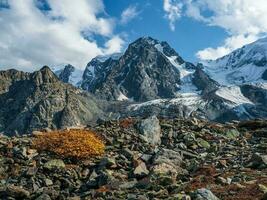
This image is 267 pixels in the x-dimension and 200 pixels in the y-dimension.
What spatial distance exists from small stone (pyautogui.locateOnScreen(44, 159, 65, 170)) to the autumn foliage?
100 centimetres

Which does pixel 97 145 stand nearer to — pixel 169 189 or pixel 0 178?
pixel 0 178

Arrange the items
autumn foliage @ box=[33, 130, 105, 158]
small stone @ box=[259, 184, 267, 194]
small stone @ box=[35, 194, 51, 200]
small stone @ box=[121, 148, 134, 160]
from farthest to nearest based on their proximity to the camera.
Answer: autumn foliage @ box=[33, 130, 105, 158] < small stone @ box=[121, 148, 134, 160] < small stone @ box=[35, 194, 51, 200] < small stone @ box=[259, 184, 267, 194]

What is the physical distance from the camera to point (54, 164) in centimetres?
3059

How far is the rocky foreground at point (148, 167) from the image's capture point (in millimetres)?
23859

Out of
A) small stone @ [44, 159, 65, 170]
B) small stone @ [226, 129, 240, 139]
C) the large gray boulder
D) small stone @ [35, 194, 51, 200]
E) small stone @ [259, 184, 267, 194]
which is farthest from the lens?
small stone @ [226, 129, 240, 139]

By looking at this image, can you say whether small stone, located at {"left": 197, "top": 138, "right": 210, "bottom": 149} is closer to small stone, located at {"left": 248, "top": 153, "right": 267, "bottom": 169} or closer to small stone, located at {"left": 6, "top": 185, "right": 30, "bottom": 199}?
small stone, located at {"left": 248, "top": 153, "right": 267, "bottom": 169}

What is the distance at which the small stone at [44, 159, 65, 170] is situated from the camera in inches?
1190

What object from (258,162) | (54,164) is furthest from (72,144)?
(258,162)

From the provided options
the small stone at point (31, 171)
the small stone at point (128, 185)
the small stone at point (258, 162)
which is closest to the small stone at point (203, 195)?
the small stone at point (128, 185)

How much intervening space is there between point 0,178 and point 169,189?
34.5 feet

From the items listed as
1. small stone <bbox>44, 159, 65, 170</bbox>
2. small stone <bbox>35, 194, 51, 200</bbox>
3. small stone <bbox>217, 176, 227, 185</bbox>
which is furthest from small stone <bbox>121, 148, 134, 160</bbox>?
small stone <bbox>217, 176, 227, 185</bbox>

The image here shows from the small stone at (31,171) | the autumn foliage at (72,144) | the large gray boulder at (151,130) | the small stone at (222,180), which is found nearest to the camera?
the small stone at (222,180)

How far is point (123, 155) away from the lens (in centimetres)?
3183

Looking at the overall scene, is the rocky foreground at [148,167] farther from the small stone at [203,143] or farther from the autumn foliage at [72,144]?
the autumn foliage at [72,144]
